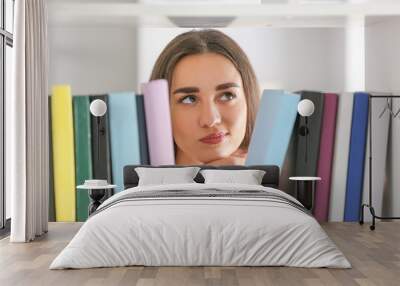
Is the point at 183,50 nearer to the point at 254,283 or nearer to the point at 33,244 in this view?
the point at 33,244

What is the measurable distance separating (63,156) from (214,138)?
5.78 feet

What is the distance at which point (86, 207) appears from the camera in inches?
294

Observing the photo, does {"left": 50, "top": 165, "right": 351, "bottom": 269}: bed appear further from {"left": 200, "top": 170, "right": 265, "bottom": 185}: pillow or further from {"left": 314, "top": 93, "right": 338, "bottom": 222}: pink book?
{"left": 314, "top": 93, "right": 338, "bottom": 222}: pink book

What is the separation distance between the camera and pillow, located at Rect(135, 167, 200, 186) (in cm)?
689

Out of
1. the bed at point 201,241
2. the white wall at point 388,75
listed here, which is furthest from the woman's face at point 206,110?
the bed at point 201,241

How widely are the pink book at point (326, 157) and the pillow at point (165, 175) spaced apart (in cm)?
152

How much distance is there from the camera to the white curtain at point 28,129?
237 inches

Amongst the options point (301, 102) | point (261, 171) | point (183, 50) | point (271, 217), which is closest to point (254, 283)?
point (271, 217)

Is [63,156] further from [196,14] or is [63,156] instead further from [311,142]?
[311,142]

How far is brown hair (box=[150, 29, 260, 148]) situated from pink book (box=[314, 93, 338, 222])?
2.75ft

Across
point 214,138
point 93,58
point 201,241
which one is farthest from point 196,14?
point 201,241

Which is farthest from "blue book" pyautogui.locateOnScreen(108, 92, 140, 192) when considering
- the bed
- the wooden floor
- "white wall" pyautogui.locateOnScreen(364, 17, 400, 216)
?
"white wall" pyautogui.locateOnScreen(364, 17, 400, 216)

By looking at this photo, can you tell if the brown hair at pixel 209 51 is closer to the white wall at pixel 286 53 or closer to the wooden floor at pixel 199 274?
the white wall at pixel 286 53

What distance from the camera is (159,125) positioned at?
743 centimetres
